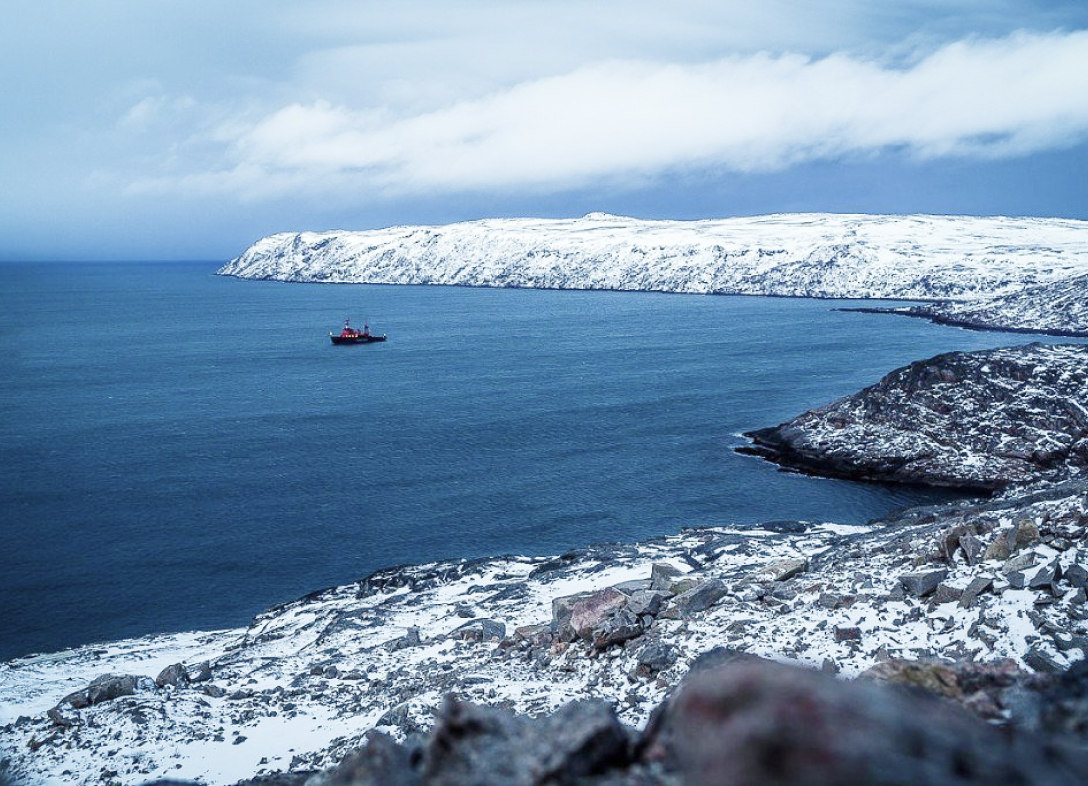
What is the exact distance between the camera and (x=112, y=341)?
9325 centimetres

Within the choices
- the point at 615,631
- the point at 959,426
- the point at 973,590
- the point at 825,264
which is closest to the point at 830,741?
the point at 973,590

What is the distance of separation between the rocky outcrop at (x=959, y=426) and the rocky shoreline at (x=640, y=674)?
11.6 metres

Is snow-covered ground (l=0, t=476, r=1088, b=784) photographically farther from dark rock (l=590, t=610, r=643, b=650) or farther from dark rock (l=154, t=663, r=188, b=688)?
dark rock (l=154, t=663, r=188, b=688)

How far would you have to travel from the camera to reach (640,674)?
546 inches

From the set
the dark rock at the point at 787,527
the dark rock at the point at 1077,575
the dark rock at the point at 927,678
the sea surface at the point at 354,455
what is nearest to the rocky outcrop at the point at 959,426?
the sea surface at the point at 354,455

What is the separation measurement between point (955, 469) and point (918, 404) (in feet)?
18.1

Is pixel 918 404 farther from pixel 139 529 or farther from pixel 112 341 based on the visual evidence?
pixel 112 341

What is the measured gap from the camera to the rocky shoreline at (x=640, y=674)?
12.5ft

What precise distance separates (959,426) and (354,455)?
31.4 m

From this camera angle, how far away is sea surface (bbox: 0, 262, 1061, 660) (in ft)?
98.9

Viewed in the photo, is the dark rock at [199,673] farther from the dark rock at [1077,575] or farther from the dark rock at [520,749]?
the dark rock at [1077,575]

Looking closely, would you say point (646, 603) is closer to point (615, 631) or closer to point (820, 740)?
point (615, 631)

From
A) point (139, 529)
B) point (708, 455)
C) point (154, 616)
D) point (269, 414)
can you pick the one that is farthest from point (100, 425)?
point (708, 455)

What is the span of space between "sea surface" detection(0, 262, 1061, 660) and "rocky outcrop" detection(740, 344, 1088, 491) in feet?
9.01
